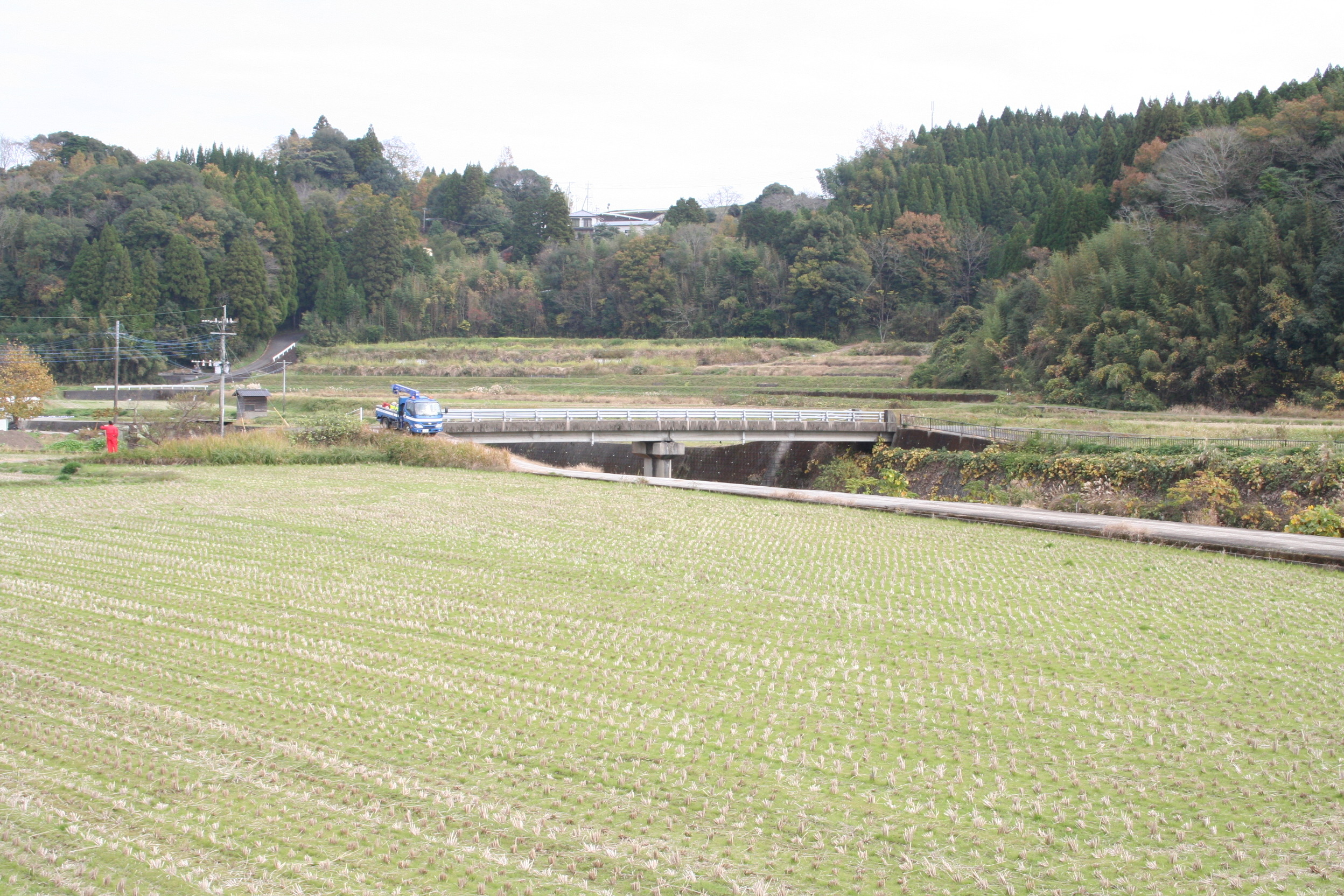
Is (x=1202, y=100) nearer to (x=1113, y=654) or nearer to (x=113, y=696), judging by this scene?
(x=1113, y=654)

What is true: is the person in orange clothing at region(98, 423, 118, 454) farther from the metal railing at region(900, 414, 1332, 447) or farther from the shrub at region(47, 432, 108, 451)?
the metal railing at region(900, 414, 1332, 447)

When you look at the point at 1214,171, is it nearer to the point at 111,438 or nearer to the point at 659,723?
the point at 111,438

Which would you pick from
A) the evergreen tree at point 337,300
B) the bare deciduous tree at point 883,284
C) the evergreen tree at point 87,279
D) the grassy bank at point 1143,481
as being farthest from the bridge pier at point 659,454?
the evergreen tree at point 337,300

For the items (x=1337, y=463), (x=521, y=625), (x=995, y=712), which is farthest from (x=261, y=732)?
(x=1337, y=463)

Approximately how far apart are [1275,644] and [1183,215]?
4313 centimetres

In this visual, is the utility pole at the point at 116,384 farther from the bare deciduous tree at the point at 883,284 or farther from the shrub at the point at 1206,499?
the bare deciduous tree at the point at 883,284

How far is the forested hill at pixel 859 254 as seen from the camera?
4047 cm

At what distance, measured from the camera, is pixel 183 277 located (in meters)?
70.9

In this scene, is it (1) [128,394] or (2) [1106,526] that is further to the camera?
(1) [128,394]

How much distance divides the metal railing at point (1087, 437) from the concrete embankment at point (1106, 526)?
5.75 m

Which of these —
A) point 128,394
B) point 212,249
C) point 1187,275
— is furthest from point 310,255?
point 1187,275

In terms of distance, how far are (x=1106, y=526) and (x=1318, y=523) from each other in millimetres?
3878

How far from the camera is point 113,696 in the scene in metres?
8.36

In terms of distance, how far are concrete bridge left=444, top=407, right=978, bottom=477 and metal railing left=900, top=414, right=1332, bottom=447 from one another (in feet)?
7.49
